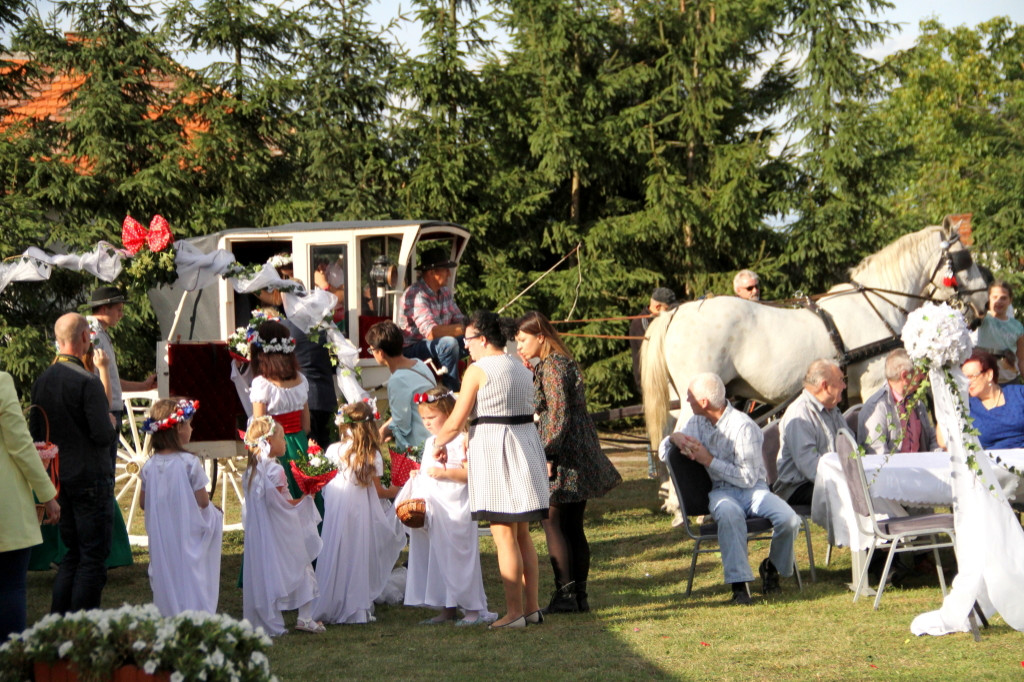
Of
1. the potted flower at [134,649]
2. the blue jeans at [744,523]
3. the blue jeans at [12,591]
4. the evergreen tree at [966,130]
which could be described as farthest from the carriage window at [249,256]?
the evergreen tree at [966,130]

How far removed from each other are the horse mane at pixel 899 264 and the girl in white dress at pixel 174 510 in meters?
6.42

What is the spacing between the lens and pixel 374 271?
10.5m

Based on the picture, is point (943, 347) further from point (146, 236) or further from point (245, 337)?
point (146, 236)

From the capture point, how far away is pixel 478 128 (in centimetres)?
1745

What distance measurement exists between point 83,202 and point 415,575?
366 inches

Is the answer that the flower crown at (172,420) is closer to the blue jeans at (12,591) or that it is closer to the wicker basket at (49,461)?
the wicker basket at (49,461)

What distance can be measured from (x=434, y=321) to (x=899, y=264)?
13.9 feet

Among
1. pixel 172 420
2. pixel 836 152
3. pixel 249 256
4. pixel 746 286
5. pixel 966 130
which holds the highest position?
pixel 966 130

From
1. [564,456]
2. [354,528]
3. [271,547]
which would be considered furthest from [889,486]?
[271,547]

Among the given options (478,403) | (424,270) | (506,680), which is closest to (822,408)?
(478,403)

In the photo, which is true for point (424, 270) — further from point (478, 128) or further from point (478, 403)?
point (478, 128)

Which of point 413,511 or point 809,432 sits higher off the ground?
point 809,432

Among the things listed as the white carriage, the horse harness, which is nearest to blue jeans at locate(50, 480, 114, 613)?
the white carriage

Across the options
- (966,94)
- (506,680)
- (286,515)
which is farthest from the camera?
(966,94)
